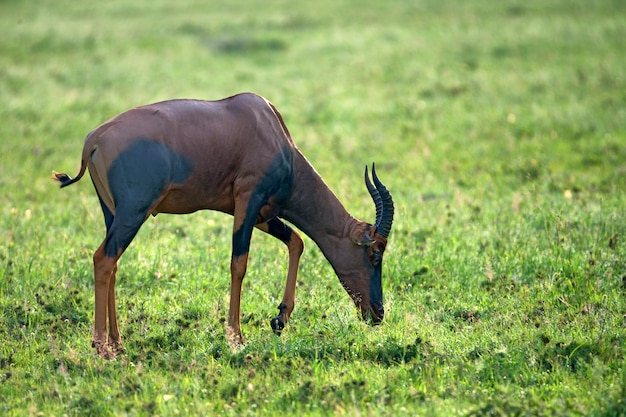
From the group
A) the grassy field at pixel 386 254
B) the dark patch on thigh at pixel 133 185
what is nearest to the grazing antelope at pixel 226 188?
the dark patch on thigh at pixel 133 185

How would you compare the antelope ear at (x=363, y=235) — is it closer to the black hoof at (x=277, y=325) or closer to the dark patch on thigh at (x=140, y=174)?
the black hoof at (x=277, y=325)

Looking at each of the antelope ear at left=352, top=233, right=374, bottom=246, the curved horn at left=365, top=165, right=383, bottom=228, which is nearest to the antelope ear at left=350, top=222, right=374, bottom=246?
the antelope ear at left=352, top=233, right=374, bottom=246

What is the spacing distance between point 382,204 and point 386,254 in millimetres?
2072

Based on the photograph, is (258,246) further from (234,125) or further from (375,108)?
(375,108)

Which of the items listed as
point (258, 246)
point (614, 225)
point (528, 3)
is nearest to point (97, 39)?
point (528, 3)

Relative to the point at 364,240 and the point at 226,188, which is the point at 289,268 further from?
the point at 226,188

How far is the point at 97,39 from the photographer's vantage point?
26.5 meters

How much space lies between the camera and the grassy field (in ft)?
22.2

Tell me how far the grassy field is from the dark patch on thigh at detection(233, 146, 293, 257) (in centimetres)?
82

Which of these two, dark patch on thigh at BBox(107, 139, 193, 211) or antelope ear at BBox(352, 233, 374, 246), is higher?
dark patch on thigh at BBox(107, 139, 193, 211)

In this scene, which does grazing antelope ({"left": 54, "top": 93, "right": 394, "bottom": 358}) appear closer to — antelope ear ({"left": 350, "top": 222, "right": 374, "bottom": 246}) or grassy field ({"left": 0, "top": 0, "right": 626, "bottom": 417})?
antelope ear ({"left": 350, "top": 222, "right": 374, "bottom": 246})

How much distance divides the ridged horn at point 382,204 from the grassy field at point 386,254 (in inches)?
31.8

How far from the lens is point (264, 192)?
Answer: 314 inches

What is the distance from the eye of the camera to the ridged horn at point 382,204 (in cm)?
796
